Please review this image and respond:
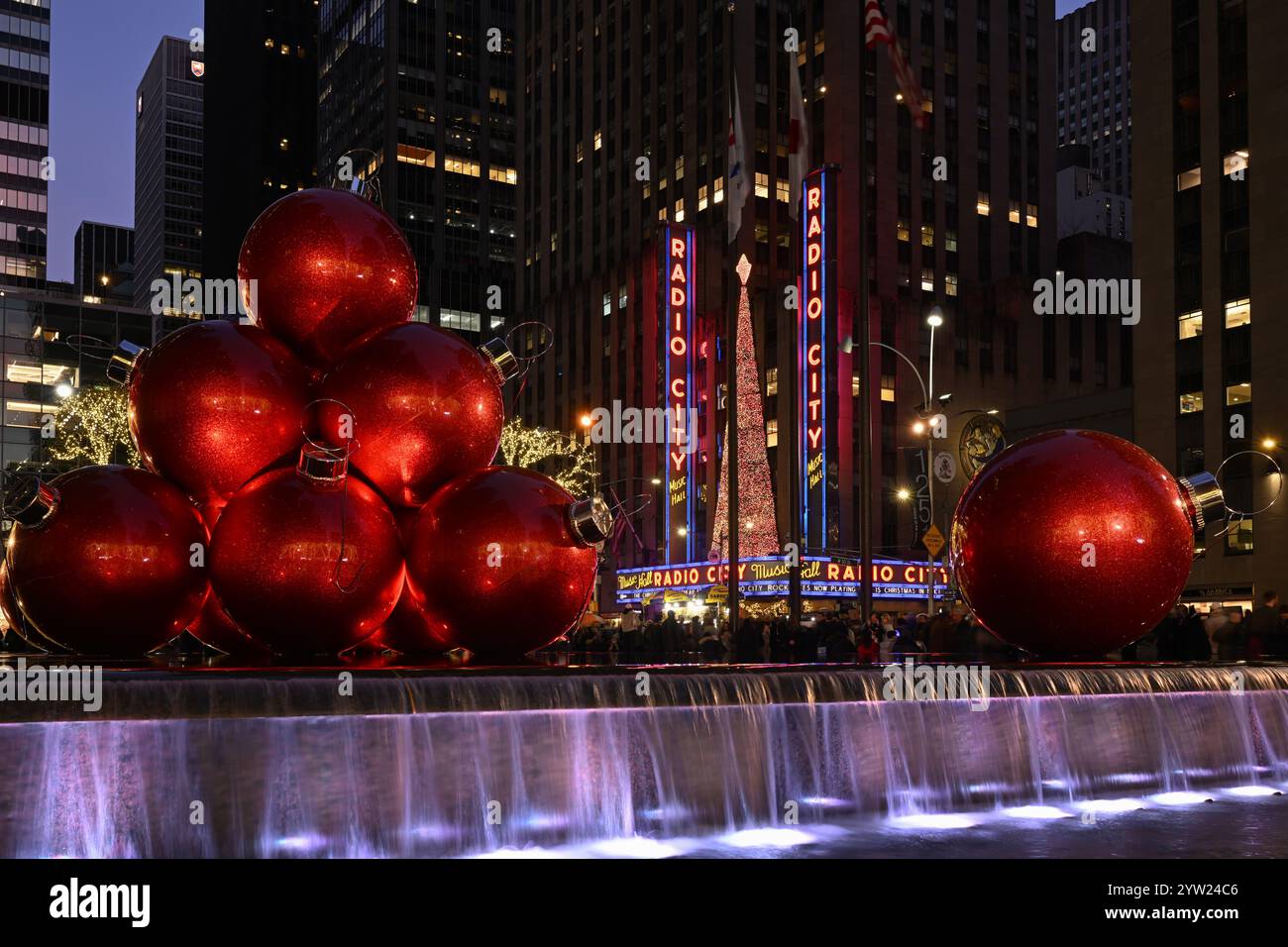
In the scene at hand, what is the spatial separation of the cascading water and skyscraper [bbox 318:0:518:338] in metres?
122

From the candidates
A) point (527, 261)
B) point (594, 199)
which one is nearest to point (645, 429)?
point (594, 199)

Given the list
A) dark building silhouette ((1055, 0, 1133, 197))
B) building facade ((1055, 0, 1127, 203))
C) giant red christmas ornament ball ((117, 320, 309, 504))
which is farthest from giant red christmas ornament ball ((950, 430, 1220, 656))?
dark building silhouette ((1055, 0, 1133, 197))

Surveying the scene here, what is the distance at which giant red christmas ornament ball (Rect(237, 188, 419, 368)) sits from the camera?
10789mm

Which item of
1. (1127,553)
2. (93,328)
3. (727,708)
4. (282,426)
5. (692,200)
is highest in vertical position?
(692,200)

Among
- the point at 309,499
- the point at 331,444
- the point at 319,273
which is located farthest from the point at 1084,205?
the point at 309,499

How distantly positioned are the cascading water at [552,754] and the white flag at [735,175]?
17.7m

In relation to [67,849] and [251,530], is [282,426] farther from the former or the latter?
[67,849]

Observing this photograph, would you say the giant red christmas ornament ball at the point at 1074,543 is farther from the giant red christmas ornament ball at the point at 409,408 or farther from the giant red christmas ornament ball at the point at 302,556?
the giant red christmas ornament ball at the point at 302,556

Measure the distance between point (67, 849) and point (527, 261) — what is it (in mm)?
102894

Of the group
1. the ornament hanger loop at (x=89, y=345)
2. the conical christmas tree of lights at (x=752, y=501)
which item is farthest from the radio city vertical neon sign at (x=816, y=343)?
the ornament hanger loop at (x=89, y=345)

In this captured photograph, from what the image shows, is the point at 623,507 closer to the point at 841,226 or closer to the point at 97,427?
the point at 97,427

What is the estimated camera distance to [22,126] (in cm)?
11669

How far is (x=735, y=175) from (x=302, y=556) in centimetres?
2197
